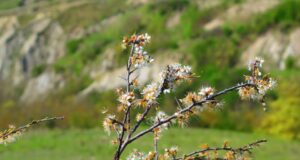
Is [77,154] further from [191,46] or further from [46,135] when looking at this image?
[191,46]

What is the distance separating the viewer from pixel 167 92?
367 cm

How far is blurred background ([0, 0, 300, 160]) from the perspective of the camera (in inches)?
1708

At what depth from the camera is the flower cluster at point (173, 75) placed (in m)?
3.74

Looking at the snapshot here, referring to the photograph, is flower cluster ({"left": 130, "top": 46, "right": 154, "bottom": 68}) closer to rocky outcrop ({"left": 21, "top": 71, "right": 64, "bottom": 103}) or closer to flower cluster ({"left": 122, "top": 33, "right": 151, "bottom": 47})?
flower cluster ({"left": 122, "top": 33, "right": 151, "bottom": 47})

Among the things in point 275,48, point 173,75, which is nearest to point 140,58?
point 173,75

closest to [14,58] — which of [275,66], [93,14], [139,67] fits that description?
[93,14]

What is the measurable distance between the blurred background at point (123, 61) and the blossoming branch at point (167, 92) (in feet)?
84.3

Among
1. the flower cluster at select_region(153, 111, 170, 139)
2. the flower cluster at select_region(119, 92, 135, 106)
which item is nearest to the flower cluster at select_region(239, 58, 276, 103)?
the flower cluster at select_region(153, 111, 170, 139)

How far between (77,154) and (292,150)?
10.2 m

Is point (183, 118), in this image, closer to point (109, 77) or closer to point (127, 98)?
point (127, 98)

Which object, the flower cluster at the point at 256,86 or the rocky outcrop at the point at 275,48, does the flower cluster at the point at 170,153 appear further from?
the rocky outcrop at the point at 275,48

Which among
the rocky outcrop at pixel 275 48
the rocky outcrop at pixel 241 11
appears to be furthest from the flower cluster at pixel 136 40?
the rocky outcrop at pixel 241 11

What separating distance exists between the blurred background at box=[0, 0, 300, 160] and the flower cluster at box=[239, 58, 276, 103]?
84.4 ft

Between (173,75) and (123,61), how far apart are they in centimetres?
8819
